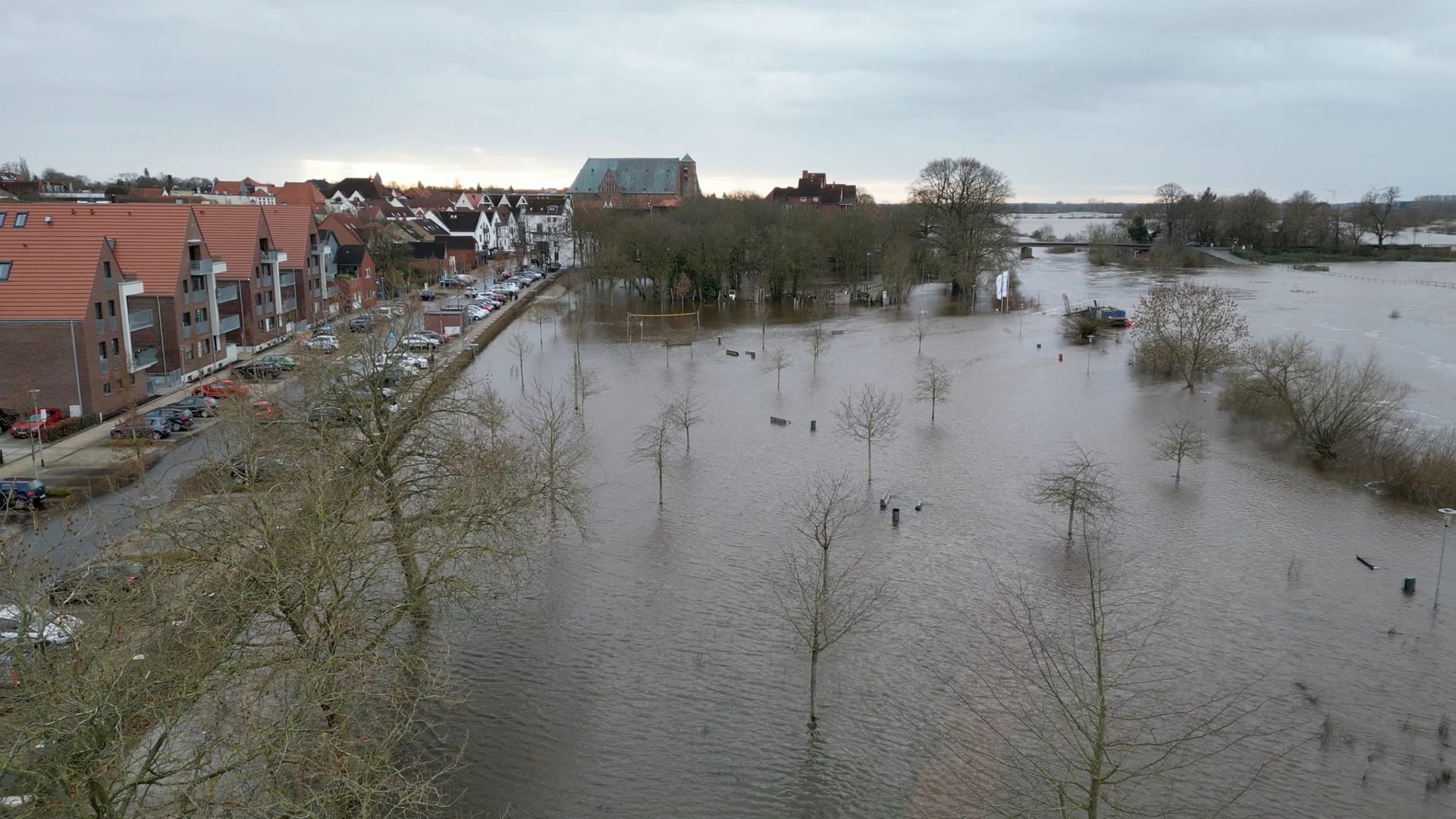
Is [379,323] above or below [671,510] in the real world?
above

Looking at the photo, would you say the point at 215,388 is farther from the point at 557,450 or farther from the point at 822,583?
the point at 822,583

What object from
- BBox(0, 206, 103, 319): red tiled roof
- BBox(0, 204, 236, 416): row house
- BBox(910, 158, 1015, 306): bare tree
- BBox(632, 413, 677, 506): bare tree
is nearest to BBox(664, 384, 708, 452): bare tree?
BBox(632, 413, 677, 506): bare tree

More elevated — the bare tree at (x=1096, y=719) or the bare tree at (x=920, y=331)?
the bare tree at (x=920, y=331)

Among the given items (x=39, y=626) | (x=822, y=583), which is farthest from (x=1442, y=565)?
(x=39, y=626)

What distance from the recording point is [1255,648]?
510 inches

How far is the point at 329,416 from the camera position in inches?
556

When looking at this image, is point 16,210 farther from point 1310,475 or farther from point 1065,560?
point 1310,475

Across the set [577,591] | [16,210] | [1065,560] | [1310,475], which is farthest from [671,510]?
[16,210]

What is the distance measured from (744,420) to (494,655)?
42.1 feet

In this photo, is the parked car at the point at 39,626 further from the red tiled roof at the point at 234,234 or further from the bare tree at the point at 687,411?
the red tiled roof at the point at 234,234

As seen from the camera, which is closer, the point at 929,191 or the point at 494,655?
the point at 494,655

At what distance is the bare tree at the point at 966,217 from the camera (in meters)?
52.7

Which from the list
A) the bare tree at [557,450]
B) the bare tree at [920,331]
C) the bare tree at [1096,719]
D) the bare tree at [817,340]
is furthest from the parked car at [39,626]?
the bare tree at [920,331]

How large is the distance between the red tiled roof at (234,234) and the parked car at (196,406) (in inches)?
392
